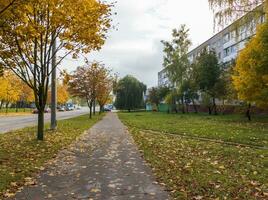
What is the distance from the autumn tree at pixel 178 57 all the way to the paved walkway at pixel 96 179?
5126 cm

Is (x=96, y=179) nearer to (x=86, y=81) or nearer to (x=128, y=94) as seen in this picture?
(x=86, y=81)

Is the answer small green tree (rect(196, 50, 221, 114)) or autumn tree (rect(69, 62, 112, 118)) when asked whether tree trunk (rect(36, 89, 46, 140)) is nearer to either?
autumn tree (rect(69, 62, 112, 118))

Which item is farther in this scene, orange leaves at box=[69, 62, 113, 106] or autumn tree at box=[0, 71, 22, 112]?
autumn tree at box=[0, 71, 22, 112]

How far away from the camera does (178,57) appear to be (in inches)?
2454

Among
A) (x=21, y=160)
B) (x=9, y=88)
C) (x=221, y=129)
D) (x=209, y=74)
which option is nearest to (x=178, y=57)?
(x=209, y=74)

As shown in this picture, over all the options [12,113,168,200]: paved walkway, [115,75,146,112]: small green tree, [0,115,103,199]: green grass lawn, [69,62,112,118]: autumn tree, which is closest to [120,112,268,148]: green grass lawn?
[12,113,168,200]: paved walkway

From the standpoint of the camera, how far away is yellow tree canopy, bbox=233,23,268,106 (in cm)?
2814

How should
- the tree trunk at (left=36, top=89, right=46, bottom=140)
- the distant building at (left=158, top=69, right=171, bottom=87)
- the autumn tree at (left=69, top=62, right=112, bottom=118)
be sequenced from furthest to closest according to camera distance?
1. the distant building at (left=158, top=69, right=171, bottom=87)
2. the autumn tree at (left=69, top=62, right=112, bottom=118)
3. the tree trunk at (left=36, top=89, right=46, bottom=140)

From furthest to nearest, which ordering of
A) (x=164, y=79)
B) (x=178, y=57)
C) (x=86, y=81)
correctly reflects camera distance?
(x=164, y=79), (x=178, y=57), (x=86, y=81)

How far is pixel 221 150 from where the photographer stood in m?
12.5

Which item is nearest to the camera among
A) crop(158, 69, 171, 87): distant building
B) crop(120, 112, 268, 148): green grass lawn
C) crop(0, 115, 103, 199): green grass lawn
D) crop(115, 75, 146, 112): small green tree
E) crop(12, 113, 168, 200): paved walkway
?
crop(12, 113, 168, 200): paved walkway

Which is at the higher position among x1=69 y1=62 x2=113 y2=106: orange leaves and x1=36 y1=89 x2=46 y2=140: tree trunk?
x1=69 y1=62 x2=113 y2=106: orange leaves

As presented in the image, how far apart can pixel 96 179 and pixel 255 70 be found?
23.7 meters

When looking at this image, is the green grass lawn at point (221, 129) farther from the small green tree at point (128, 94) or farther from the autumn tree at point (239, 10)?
the small green tree at point (128, 94)
